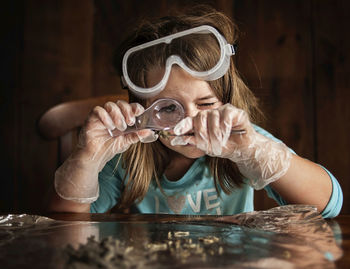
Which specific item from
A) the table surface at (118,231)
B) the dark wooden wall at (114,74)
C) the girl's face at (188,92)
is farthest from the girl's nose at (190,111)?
the dark wooden wall at (114,74)

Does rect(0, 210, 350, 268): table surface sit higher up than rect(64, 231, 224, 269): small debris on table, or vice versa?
rect(64, 231, 224, 269): small debris on table

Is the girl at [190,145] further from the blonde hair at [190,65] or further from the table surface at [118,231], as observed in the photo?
the table surface at [118,231]

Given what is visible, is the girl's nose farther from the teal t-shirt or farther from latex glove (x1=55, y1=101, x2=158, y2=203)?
the teal t-shirt

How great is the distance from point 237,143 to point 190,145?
16 centimetres

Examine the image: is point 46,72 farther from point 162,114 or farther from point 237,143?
point 237,143

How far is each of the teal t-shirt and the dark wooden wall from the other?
642 millimetres

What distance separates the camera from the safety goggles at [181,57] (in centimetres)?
85

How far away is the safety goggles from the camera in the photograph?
2.79 ft

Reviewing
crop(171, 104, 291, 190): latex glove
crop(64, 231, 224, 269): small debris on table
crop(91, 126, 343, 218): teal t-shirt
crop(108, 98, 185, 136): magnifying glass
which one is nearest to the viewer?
crop(64, 231, 224, 269): small debris on table

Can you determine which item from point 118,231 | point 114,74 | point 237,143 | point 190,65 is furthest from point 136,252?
point 114,74

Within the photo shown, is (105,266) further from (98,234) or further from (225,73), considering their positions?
(225,73)

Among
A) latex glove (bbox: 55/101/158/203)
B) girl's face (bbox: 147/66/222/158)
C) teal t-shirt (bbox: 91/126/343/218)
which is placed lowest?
teal t-shirt (bbox: 91/126/343/218)

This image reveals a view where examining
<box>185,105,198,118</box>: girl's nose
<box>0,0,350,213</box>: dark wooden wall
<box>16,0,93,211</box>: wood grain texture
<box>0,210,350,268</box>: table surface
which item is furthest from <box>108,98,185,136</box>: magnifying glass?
<box>16,0,93,211</box>: wood grain texture

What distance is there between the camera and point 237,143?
0.78 m
